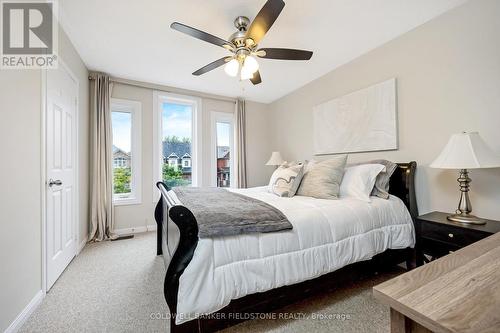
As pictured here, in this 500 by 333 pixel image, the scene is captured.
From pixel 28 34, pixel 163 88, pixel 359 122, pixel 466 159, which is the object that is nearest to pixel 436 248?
pixel 466 159

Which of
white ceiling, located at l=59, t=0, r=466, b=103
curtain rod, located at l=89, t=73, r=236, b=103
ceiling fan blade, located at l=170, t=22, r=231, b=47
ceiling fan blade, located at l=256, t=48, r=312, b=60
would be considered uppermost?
white ceiling, located at l=59, t=0, r=466, b=103

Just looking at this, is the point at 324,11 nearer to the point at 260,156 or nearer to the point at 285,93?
the point at 285,93

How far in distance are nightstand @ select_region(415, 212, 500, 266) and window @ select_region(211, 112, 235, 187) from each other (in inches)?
126

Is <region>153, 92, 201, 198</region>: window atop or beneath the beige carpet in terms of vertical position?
atop

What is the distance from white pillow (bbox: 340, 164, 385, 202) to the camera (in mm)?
2178

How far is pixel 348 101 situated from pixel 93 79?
3.75 m

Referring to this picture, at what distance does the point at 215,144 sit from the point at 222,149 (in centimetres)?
22

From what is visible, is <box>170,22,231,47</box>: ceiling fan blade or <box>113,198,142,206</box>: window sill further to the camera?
<box>113,198,142,206</box>: window sill

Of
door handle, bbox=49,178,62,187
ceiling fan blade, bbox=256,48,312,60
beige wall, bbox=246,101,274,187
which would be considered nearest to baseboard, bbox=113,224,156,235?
door handle, bbox=49,178,62,187

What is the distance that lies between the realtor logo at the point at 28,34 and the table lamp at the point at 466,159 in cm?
327

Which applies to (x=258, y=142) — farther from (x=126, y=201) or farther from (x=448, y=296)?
(x=448, y=296)

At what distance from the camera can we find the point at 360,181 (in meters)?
2.24

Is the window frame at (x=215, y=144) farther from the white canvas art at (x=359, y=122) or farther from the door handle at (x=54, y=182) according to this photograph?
the door handle at (x=54, y=182)

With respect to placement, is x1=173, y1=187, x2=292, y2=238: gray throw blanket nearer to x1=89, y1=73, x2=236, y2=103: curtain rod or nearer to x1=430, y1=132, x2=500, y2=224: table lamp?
x1=430, y1=132, x2=500, y2=224: table lamp
